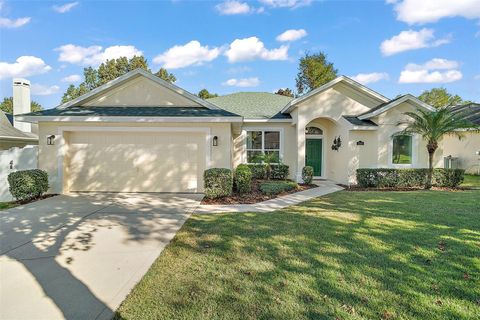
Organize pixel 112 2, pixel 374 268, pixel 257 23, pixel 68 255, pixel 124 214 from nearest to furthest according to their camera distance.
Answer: pixel 374 268
pixel 68 255
pixel 124 214
pixel 112 2
pixel 257 23

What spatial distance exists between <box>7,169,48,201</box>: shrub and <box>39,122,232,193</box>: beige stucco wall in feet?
3.55

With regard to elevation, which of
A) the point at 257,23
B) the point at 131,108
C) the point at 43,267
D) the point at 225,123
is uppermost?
the point at 257,23

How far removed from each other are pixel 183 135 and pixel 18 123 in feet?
50.8

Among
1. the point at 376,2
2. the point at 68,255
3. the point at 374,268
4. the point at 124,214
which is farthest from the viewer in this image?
the point at 376,2

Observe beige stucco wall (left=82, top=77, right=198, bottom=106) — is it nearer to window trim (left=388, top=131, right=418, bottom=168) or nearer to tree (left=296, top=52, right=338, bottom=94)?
window trim (left=388, top=131, right=418, bottom=168)

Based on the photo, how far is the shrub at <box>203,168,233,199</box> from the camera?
9.03m

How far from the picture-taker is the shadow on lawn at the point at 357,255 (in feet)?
10.2

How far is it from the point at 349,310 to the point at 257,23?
18009 millimetres

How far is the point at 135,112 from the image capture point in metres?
11.0

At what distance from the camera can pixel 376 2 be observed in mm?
12781

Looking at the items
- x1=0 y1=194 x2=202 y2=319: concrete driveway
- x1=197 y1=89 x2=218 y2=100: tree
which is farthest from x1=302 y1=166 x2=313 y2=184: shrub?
x1=197 y1=89 x2=218 y2=100: tree

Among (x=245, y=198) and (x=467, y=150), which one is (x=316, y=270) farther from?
(x=467, y=150)

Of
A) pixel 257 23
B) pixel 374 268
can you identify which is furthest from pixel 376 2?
pixel 374 268

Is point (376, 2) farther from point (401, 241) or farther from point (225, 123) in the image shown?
point (401, 241)
